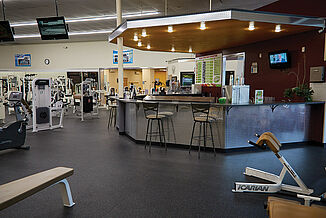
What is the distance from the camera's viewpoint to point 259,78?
23.6ft

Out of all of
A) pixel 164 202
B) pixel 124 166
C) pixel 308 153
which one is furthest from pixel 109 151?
pixel 308 153

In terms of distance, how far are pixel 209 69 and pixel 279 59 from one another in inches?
107

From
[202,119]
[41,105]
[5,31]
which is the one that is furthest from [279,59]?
[5,31]

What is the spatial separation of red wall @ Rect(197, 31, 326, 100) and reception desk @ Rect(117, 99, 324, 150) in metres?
0.91

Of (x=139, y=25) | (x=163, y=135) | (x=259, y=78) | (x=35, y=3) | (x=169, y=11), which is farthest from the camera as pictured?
(x=169, y=11)

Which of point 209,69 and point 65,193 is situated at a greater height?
point 209,69

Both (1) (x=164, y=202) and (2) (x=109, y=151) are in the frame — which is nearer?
(1) (x=164, y=202)

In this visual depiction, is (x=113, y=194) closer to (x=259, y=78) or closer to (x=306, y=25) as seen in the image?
(x=306, y=25)

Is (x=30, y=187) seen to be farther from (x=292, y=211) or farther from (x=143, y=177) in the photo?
(x=292, y=211)

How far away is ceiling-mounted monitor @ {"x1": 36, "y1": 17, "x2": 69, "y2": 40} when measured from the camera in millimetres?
6832

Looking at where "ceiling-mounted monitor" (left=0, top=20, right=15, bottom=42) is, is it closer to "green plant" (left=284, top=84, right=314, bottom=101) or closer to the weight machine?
the weight machine

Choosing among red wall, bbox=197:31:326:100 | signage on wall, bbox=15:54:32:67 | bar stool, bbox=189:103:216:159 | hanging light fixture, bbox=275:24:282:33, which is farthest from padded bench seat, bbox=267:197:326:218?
signage on wall, bbox=15:54:32:67

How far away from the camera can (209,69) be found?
28.2 ft

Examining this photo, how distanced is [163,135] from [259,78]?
144 inches
